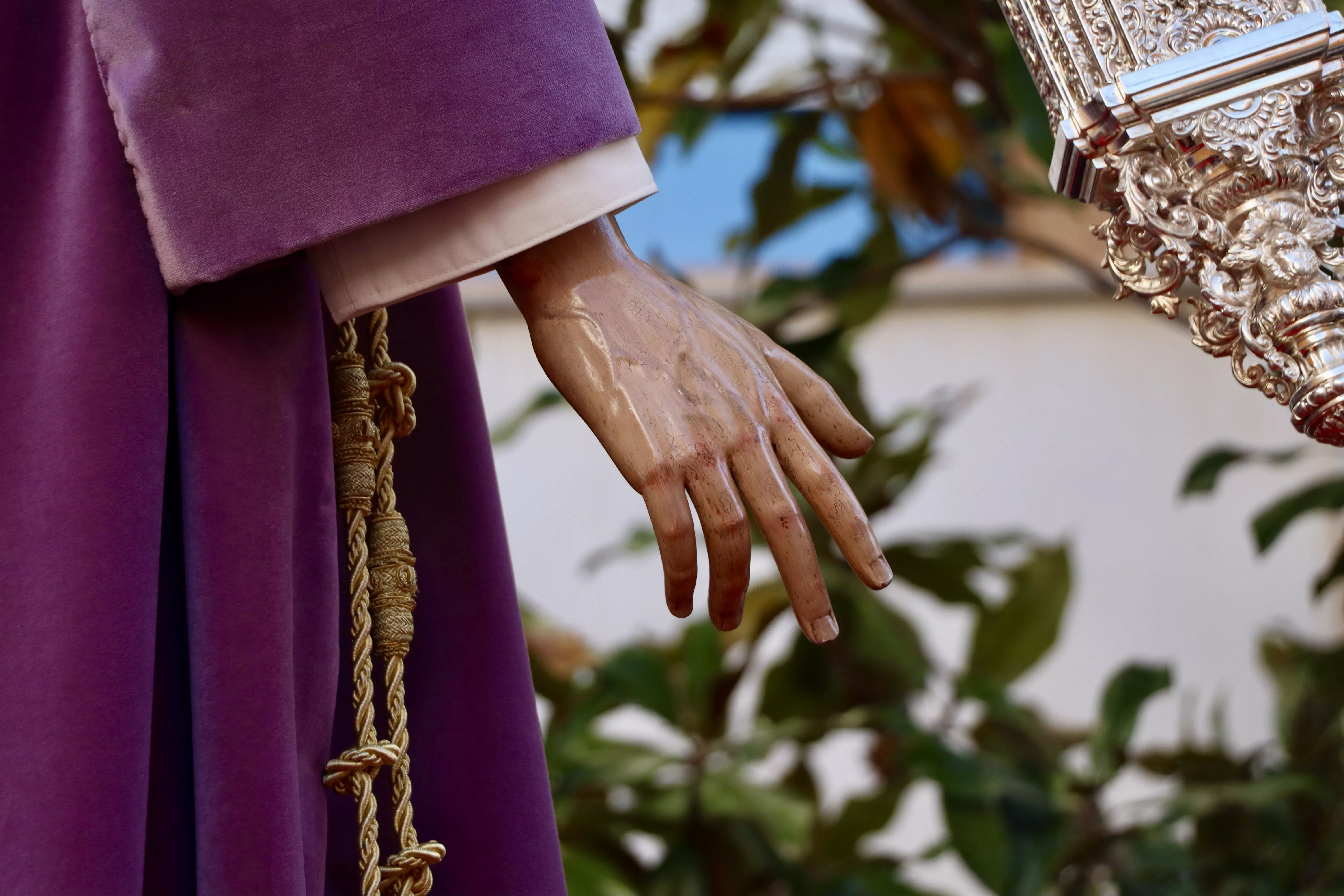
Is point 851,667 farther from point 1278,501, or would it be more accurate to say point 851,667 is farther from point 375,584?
point 375,584

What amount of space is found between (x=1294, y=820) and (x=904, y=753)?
16.9 inches

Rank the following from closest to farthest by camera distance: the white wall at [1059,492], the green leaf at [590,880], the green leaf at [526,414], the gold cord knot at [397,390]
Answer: the gold cord knot at [397,390]
the green leaf at [590,880]
the green leaf at [526,414]
the white wall at [1059,492]

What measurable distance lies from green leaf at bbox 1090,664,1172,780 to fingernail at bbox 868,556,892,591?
30.7 inches

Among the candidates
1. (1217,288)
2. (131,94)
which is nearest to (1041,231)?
(1217,288)

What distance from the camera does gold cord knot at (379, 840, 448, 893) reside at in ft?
1.67

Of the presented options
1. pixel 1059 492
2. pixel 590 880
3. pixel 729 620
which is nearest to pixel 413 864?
pixel 729 620

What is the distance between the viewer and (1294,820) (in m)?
1.32

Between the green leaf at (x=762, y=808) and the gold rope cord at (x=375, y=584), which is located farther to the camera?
the green leaf at (x=762, y=808)

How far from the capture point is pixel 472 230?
0.50 metres

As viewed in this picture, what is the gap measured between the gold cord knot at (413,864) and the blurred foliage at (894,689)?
66cm

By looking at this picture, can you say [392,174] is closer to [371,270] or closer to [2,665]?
[371,270]

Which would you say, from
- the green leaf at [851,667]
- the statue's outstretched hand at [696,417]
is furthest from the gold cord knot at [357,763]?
the green leaf at [851,667]

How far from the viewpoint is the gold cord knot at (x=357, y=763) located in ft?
1.67

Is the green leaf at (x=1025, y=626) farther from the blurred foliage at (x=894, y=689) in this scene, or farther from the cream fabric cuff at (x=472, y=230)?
the cream fabric cuff at (x=472, y=230)
